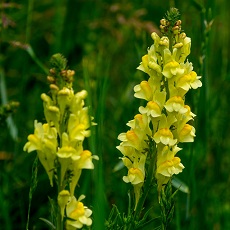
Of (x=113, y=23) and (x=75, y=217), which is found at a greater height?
(x=113, y=23)

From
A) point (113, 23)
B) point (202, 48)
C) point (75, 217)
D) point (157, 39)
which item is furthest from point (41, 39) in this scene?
point (75, 217)

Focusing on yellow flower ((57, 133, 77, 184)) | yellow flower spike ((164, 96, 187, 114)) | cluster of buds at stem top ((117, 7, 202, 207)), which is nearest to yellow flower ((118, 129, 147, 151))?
cluster of buds at stem top ((117, 7, 202, 207))

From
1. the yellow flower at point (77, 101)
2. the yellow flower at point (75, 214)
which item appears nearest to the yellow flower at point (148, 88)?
the yellow flower at point (77, 101)

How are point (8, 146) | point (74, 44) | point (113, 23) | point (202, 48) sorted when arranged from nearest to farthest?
1. point (202, 48)
2. point (8, 146)
3. point (113, 23)
4. point (74, 44)

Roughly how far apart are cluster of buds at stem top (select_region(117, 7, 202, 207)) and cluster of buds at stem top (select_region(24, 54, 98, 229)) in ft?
0.61

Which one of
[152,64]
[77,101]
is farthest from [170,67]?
[77,101]

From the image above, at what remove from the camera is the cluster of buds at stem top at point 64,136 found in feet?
4.04

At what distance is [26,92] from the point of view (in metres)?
3.31

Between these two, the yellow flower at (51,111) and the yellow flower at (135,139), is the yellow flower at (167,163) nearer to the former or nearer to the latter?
the yellow flower at (135,139)

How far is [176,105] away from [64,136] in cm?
30

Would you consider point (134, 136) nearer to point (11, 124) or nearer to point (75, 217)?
point (75, 217)

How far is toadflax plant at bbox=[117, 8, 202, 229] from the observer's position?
1.39 metres

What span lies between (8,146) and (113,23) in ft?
3.52

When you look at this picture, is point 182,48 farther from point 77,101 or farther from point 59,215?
point 59,215
